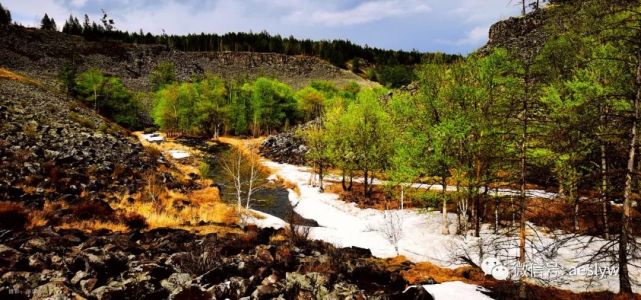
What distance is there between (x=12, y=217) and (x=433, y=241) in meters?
23.3

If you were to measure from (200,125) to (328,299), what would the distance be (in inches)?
3276

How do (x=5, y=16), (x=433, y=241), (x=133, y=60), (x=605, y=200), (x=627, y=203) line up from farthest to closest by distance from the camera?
(x=133, y=60), (x=5, y=16), (x=433, y=241), (x=605, y=200), (x=627, y=203)

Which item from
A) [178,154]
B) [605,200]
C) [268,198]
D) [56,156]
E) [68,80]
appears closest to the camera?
[605,200]

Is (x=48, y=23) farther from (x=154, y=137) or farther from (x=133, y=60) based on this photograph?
(x=154, y=137)

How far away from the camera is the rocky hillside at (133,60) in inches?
4503

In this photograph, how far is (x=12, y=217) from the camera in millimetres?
18016

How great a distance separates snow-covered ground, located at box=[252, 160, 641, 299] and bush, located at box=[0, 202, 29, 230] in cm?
1447

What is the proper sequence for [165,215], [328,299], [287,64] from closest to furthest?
[328,299]
[165,215]
[287,64]

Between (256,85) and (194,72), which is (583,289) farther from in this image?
(194,72)

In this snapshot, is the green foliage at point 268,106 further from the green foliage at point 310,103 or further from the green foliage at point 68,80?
the green foliage at point 68,80

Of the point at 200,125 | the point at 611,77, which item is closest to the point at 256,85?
the point at 200,125

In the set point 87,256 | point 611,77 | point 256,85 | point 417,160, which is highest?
point 256,85

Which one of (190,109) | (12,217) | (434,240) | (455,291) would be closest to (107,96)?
(190,109)

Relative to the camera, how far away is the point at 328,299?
11883mm
